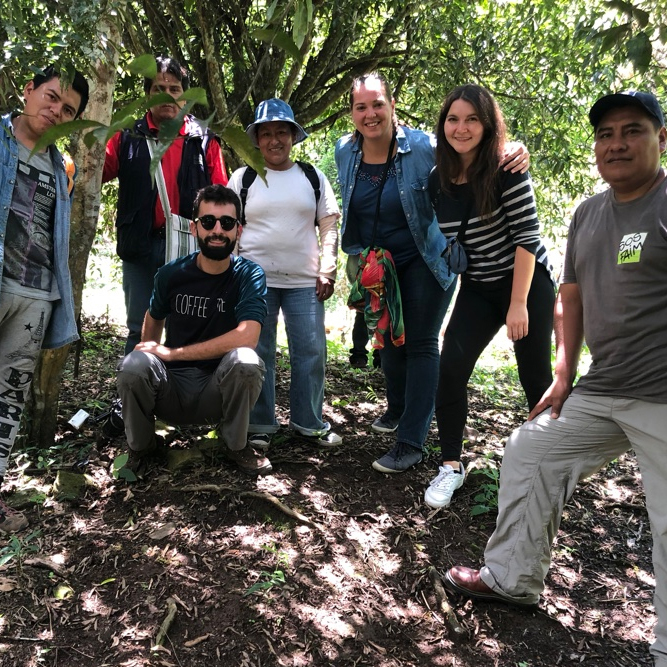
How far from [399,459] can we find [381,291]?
1.01 metres

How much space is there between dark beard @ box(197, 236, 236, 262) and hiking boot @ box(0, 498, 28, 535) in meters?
1.66

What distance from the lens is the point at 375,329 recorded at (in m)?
3.62

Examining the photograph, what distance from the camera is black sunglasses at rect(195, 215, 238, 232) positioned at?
11.2 feet

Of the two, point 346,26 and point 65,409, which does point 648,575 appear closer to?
point 65,409

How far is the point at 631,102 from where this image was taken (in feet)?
7.34

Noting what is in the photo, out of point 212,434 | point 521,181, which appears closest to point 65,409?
point 212,434

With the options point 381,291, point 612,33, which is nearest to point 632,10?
point 612,33

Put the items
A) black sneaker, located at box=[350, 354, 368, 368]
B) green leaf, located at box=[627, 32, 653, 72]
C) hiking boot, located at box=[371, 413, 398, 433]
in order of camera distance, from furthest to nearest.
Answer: black sneaker, located at box=[350, 354, 368, 368]
hiking boot, located at box=[371, 413, 398, 433]
green leaf, located at box=[627, 32, 653, 72]

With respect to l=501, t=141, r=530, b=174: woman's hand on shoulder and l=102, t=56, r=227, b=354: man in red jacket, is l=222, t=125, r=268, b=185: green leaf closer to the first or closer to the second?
l=501, t=141, r=530, b=174: woman's hand on shoulder

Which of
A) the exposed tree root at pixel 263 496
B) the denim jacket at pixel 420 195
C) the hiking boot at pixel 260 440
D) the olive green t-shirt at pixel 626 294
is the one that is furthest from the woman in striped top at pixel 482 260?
the hiking boot at pixel 260 440

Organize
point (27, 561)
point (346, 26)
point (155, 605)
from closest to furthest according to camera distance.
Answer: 1. point (155, 605)
2. point (27, 561)
3. point (346, 26)

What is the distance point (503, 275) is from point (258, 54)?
13.3 feet

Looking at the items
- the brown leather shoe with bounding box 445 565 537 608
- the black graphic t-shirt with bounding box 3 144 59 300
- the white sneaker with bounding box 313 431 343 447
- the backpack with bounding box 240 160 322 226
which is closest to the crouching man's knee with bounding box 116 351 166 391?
the black graphic t-shirt with bounding box 3 144 59 300

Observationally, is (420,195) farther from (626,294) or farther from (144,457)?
(144,457)
